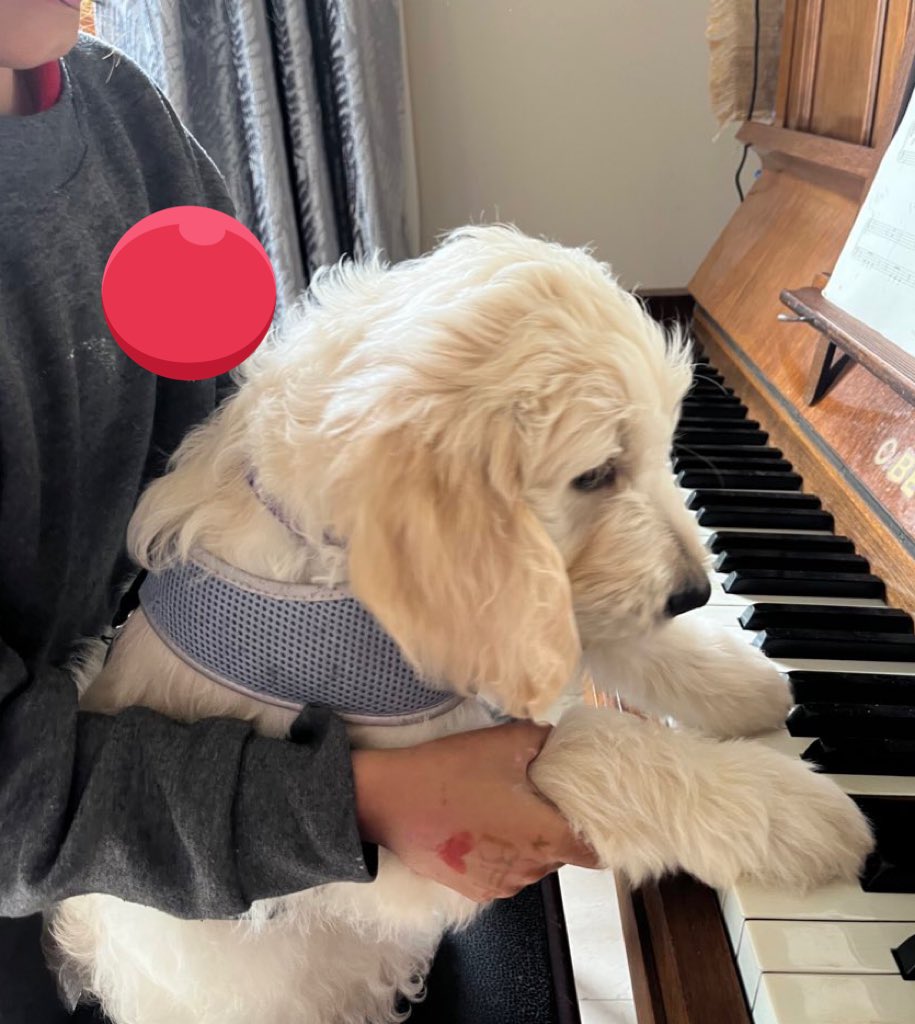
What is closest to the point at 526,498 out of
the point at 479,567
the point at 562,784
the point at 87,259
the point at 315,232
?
the point at 479,567

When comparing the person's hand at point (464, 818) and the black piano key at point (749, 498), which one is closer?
the person's hand at point (464, 818)

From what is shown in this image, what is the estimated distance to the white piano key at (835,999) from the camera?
1.74ft

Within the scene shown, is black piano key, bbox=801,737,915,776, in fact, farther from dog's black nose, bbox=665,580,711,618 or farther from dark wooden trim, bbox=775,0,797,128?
dark wooden trim, bbox=775,0,797,128

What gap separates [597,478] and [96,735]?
48cm

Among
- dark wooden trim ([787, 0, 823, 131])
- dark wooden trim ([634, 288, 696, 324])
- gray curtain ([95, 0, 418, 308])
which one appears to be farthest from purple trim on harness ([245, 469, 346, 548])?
dark wooden trim ([634, 288, 696, 324])

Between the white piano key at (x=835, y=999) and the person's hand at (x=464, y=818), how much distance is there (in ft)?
0.58

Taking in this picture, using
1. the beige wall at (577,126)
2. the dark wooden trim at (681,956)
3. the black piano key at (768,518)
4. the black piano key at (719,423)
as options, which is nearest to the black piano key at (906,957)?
the dark wooden trim at (681,956)

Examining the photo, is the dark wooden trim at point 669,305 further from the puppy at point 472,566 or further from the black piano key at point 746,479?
the puppy at point 472,566

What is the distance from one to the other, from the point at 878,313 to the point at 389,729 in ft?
2.39

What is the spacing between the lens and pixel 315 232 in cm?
200

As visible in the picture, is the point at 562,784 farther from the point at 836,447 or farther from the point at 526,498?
the point at 836,447

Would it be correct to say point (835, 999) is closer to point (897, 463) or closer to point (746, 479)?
point (897, 463)

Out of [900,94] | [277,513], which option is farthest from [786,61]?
[277,513]

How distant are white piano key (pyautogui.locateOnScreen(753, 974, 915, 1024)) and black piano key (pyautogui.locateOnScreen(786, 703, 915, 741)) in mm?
215
